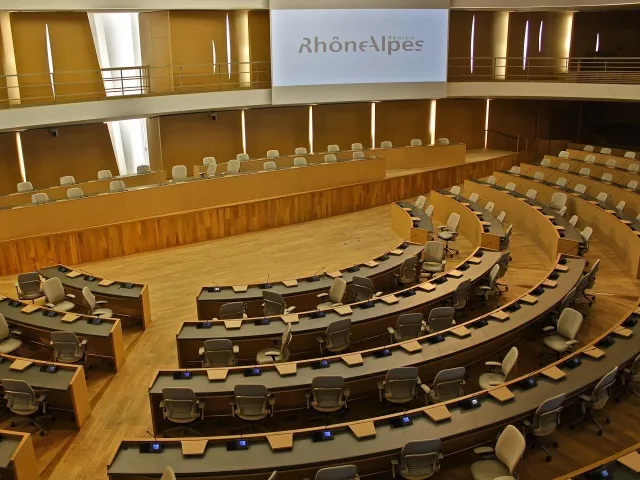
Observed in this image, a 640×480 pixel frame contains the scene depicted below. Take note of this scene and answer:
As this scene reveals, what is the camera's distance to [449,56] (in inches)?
750

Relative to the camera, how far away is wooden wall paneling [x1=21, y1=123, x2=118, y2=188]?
14.9 metres

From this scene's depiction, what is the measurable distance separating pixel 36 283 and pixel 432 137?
13180mm

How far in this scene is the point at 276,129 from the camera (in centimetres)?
1802

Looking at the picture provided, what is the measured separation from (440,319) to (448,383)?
1.67 meters

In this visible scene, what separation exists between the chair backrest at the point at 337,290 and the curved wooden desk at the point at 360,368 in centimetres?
194

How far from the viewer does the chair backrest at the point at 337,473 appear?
5.33 m

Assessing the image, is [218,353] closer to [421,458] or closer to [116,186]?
[421,458]

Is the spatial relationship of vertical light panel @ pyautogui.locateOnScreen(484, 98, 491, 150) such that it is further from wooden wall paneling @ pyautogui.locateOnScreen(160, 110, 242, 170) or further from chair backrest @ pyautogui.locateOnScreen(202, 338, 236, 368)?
chair backrest @ pyautogui.locateOnScreen(202, 338, 236, 368)

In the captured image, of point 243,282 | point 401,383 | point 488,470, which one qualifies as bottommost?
point 243,282

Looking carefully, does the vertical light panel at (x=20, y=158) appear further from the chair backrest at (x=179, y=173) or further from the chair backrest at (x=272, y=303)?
the chair backrest at (x=272, y=303)

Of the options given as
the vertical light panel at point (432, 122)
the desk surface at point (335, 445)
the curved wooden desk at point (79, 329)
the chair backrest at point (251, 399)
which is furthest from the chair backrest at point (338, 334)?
the vertical light panel at point (432, 122)

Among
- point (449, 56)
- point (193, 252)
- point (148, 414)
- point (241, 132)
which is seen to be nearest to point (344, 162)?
point (241, 132)

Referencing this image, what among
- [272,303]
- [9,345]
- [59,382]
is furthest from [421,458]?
[9,345]

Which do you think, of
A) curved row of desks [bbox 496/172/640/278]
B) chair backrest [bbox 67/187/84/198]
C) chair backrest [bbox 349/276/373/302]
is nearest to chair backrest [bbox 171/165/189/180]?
chair backrest [bbox 67/187/84/198]
